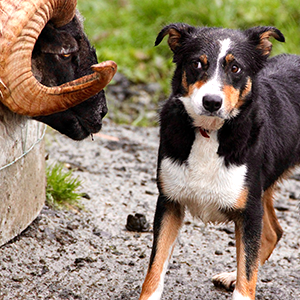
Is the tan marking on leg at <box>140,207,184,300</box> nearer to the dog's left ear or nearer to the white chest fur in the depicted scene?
the white chest fur

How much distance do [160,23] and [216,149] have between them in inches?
246

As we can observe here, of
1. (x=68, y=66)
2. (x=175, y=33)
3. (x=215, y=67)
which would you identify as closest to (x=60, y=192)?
(x=68, y=66)

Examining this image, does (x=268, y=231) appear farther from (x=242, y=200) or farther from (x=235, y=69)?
(x=235, y=69)

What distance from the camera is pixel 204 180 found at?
3.72 metres

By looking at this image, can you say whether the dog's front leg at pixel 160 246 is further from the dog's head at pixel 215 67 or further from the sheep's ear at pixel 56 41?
the sheep's ear at pixel 56 41

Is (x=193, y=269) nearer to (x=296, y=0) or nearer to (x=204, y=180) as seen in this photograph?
(x=204, y=180)

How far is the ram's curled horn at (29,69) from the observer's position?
3547mm

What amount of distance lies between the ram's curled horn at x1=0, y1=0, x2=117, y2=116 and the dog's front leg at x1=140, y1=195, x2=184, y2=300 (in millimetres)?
895

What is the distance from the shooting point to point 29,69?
3709mm

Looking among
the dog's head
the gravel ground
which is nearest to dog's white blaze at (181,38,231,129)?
the dog's head

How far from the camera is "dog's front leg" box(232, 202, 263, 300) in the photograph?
3.69 metres

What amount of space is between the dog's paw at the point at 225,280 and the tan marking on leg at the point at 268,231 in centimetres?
42

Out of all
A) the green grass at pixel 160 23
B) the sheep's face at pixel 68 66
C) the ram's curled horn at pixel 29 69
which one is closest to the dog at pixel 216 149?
the ram's curled horn at pixel 29 69

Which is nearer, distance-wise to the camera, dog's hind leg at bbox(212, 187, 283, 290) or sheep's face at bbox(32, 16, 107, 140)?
sheep's face at bbox(32, 16, 107, 140)
